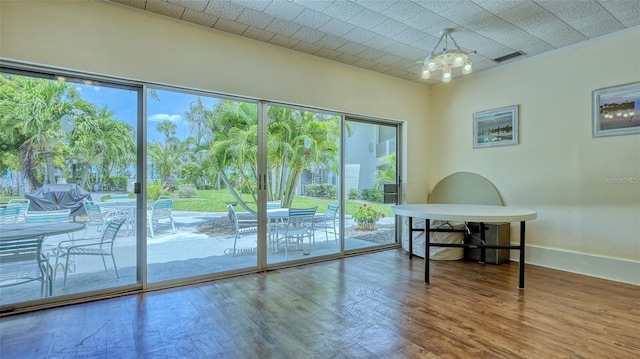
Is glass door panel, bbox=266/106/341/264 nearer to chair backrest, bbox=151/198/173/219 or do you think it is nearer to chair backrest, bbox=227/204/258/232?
chair backrest, bbox=227/204/258/232

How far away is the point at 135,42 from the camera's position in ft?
10.4

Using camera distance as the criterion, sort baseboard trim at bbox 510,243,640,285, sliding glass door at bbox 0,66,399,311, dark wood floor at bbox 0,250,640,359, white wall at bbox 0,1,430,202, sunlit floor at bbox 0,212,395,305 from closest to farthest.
Answer: dark wood floor at bbox 0,250,640,359 < white wall at bbox 0,1,430,202 < sliding glass door at bbox 0,66,399,311 < sunlit floor at bbox 0,212,395,305 < baseboard trim at bbox 510,243,640,285

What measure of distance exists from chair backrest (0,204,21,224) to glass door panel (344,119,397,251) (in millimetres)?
3744

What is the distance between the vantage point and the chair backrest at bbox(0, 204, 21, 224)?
2.75 meters

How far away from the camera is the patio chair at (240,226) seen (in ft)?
13.0

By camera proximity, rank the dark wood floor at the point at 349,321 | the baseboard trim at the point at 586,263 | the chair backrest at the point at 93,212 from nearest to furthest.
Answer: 1. the dark wood floor at the point at 349,321
2. the chair backrest at the point at 93,212
3. the baseboard trim at the point at 586,263

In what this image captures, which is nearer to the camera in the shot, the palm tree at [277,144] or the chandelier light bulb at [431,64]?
the chandelier light bulb at [431,64]

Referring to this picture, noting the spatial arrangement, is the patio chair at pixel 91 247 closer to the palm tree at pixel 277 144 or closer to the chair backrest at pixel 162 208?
the chair backrest at pixel 162 208

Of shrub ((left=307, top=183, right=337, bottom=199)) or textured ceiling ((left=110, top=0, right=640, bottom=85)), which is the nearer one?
textured ceiling ((left=110, top=0, right=640, bottom=85))

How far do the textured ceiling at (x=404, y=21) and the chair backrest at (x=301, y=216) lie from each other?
2179 millimetres

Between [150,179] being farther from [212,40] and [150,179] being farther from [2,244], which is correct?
[212,40]

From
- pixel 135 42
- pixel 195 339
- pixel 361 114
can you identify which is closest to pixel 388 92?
pixel 361 114

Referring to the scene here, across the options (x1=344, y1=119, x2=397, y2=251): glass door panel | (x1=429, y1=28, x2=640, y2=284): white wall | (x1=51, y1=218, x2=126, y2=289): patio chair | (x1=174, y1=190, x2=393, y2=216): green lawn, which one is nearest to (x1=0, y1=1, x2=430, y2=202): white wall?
(x1=344, y1=119, x2=397, y2=251): glass door panel

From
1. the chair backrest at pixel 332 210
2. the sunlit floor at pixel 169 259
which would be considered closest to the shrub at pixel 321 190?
the chair backrest at pixel 332 210
